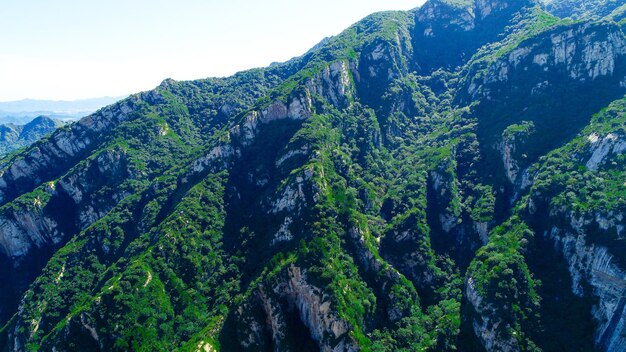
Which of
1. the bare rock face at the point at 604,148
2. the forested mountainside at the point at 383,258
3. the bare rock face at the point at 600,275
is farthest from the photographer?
the bare rock face at the point at 604,148

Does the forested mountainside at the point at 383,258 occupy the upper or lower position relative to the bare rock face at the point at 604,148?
lower

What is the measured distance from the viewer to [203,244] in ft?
558

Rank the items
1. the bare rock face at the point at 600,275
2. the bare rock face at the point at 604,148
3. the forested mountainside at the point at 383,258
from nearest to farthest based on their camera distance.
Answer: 1. the bare rock face at the point at 600,275
2. the forested mountainside at the point at 383,258
3. the bare rock face at the point at 604,148

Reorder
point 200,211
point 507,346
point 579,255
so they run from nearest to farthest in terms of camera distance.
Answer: point 507,346 → point 579,255 → point 200,211

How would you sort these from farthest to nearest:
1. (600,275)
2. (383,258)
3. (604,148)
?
(383,258) < (604,148) < (600,275)

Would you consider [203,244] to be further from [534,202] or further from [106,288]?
[534,202]

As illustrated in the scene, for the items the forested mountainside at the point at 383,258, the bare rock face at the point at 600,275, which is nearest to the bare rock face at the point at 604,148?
the forested mountainside at the point at 383,258

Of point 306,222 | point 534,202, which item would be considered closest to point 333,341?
point 306,222

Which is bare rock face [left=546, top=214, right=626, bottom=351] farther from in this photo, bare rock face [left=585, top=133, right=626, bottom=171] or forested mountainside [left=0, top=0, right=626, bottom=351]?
bare rock face [left=585, top=133, right=626, bottom=171]

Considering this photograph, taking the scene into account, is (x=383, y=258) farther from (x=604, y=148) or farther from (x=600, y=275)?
(x=604, y=148)

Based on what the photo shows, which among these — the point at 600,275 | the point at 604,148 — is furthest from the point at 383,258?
the point at 604,148

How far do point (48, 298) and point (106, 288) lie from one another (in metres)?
44.2

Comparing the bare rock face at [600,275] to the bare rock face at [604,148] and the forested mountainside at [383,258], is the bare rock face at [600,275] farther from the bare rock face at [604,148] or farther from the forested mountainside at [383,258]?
the bare rock face at [604,148]

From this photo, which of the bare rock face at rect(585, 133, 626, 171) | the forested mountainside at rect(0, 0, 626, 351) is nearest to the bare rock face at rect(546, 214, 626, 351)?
the forested mountainside at rect(0, 0, 626, 351)
